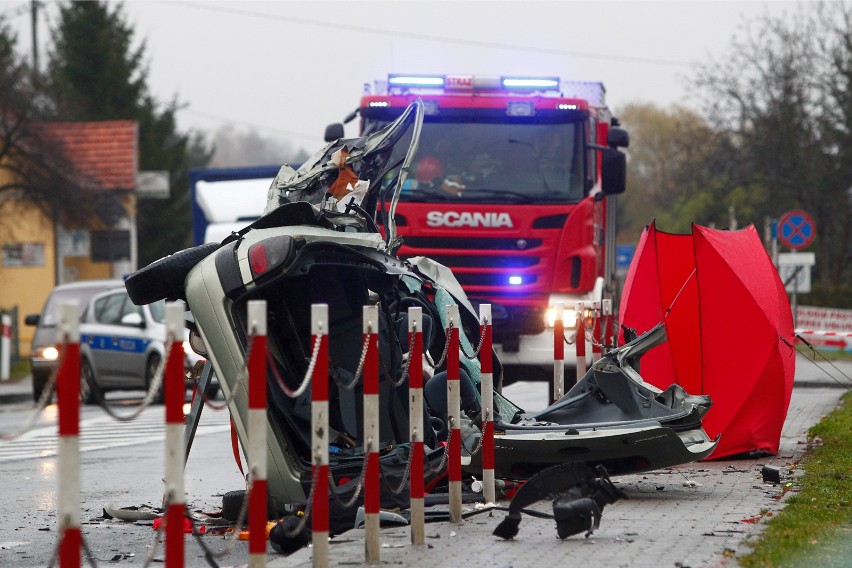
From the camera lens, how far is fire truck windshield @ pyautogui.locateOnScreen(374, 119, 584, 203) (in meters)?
15.2

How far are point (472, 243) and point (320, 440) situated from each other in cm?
930

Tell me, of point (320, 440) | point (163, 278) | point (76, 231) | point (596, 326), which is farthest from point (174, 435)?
point (76, 231)

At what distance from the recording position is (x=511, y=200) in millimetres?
15109

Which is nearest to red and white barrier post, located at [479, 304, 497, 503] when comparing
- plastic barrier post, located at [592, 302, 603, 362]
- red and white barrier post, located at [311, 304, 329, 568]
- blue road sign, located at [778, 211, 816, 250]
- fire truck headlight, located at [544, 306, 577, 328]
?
red and white barrier post, located at [311, 304, 329, 568]

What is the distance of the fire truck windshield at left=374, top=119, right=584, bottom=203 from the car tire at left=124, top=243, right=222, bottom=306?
21.8 feet

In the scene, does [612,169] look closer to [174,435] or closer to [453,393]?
[453,393]

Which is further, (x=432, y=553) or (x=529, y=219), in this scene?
(x=529, y=219)

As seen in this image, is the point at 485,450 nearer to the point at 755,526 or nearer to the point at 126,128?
the point at 755,526

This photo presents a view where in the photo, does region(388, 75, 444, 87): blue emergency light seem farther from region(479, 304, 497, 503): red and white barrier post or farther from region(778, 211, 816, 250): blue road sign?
region(778, 211, 816, 250): blue road sign

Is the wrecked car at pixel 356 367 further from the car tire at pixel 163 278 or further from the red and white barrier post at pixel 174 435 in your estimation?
the red and white barrier post at pixel 174 435

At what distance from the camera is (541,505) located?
831cm

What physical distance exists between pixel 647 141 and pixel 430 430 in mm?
77594

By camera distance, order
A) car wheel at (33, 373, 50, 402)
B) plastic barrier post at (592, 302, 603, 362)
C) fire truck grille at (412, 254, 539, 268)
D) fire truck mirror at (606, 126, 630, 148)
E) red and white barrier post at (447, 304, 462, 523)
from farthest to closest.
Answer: car wheel at (33, 373, 50, 402), fire truck mirror at (606, 126, 630, 148), fire truck grille at (412, 254, 539, 268), plastic barrier post at (592, 302, 603, 362), red and white barrier post at (447, 304, 462, 523)

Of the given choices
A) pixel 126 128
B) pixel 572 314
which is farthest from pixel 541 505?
pixel 126 128
